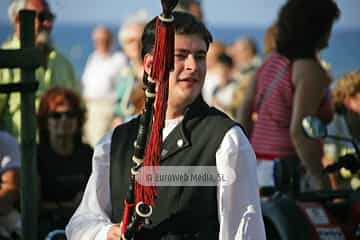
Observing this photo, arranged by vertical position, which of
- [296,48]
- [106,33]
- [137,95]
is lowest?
[106,33]

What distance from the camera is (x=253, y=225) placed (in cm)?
366

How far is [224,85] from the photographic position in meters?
10.6

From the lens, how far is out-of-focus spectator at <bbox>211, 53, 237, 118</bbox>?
10175 millimetres

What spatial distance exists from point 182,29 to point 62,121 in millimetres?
3053

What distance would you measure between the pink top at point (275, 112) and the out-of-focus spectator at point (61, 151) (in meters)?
1.15

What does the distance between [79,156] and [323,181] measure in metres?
1.63

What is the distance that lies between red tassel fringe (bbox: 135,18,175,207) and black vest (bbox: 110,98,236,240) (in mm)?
78

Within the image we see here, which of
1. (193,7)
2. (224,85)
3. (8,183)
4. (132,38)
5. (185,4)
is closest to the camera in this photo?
(8,183)

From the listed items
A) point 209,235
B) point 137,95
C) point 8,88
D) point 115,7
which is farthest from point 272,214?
point 115,7

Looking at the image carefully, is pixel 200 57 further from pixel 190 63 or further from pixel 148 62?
pixel 148 62

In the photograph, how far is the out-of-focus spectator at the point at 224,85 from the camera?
33.4 feet

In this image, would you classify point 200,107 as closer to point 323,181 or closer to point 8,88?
point 8,88

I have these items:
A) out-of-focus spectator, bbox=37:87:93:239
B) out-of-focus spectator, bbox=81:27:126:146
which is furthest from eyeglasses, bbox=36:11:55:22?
out-of-focus spectator, bbox=81:27:126:146

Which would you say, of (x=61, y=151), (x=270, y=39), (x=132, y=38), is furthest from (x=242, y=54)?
(x=61, y=151)
